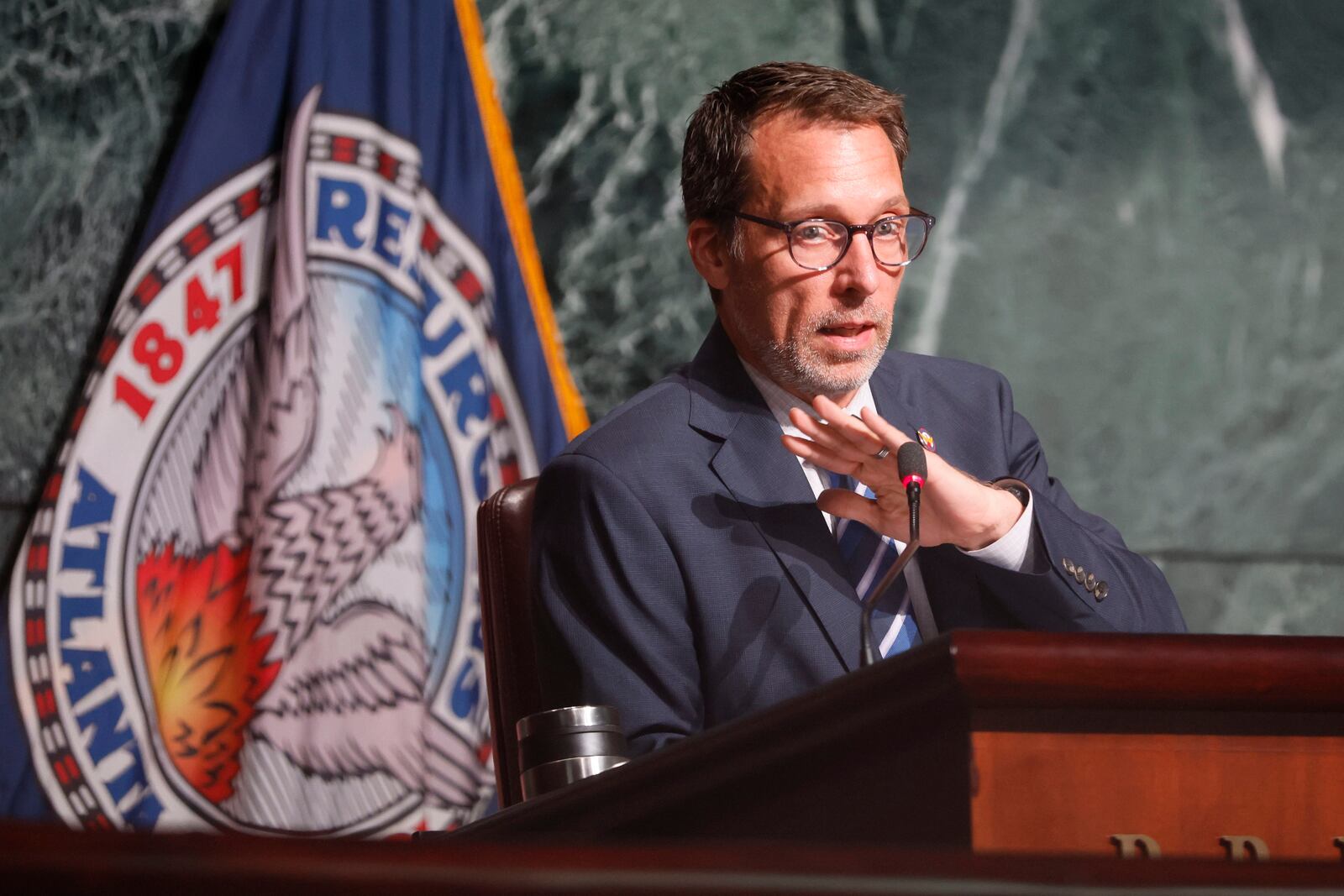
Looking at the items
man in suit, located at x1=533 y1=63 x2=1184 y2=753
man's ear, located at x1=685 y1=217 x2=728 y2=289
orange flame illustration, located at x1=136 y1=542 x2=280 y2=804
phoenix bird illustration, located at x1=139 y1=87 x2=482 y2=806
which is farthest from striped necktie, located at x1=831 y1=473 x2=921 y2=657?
orange flame illustration, located at x1=136 y1=542 x2=280 y2=804

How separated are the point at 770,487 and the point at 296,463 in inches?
47.2

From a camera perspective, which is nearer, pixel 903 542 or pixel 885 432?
pixel 885 432

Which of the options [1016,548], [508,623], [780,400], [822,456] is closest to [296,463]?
[508,623]

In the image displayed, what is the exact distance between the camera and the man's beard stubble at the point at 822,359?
187 cm

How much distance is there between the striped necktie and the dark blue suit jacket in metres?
0.03

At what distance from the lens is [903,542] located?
1.77 meters

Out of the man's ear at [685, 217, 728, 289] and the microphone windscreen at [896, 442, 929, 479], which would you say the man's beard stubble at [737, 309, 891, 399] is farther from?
the microphone windscreen at [896, 442, 929, 479]

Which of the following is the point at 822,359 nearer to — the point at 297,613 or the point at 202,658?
the point at 297,613

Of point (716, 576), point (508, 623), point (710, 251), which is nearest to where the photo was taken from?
point (716, 576)

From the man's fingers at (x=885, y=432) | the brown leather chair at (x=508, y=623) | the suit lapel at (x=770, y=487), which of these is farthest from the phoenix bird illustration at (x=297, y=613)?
the man's fingers at (x=885, y=432)

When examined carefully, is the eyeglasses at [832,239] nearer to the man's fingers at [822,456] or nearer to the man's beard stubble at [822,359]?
the man's beard stubble at [822,359]

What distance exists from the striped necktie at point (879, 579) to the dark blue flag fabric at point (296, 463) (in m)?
1.17

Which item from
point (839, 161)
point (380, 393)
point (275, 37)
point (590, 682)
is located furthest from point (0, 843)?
point (275, 37)

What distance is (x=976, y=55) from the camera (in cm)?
323
